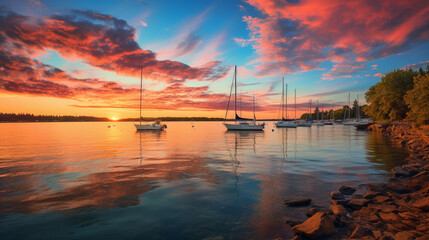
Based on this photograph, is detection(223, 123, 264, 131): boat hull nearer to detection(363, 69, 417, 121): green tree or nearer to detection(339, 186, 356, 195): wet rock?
detection(363, 69, 417, 121): green tree

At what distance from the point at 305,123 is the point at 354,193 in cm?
11849

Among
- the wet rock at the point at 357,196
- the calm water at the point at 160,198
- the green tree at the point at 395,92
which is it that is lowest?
the calm water at the point at 160,198

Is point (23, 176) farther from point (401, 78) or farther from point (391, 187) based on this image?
point (401, 78)

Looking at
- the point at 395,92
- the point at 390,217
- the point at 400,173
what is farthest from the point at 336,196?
the point at 395,92

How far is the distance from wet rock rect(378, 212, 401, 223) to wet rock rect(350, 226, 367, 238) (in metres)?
1.48

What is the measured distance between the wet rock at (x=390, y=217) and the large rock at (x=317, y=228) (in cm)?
206

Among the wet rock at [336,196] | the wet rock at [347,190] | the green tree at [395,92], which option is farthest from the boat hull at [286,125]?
the wet rock at [336,196]

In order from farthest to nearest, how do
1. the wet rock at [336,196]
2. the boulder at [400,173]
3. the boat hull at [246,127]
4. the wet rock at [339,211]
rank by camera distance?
the boat hull at [246,127]
the boulder at [400,173]
the wet rock at [336,196]
the wet rock at [339,211]

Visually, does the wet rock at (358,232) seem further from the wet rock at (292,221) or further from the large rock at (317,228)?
the wet rock at (292,221)

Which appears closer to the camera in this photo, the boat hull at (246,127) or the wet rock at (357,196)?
the wet rock at (357,196)

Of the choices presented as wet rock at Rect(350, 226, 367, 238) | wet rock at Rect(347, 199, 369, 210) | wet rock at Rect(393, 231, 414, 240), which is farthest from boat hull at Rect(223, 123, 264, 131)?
wet rock at Rect(393, 231, 414, 240)

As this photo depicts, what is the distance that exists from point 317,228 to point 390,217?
3.10m

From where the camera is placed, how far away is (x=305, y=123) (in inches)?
4788

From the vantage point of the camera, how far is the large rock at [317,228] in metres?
6.62
